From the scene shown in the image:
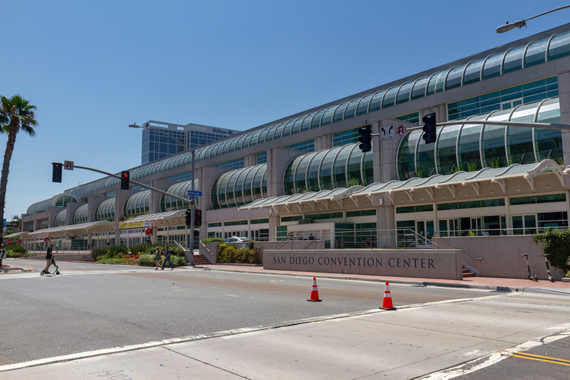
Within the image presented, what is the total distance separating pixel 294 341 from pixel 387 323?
255cm

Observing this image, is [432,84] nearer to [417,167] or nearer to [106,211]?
[417,167]

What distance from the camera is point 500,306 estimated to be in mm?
12070

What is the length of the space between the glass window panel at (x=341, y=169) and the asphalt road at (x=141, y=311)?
1994 cm

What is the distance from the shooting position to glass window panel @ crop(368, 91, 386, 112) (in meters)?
42.4

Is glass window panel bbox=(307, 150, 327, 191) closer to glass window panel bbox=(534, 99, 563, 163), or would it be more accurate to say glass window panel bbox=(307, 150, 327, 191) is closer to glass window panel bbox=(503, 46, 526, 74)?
glass window panel bbox=(503, 46, 526, 74)

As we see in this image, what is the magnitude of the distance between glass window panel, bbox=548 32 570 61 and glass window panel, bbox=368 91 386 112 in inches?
578

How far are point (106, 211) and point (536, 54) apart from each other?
67.1 meters

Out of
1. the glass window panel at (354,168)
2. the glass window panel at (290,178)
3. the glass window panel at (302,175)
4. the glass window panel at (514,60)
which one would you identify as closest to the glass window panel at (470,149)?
A: the glass window panel at (514,60)

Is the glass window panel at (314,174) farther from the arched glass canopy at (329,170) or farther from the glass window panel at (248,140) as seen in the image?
the glass window panel at (248,140)

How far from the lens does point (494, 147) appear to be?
91.5 ft

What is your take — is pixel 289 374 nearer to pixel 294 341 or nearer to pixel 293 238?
pixel 294 341

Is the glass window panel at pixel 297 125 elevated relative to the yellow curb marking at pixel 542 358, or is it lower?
elevated

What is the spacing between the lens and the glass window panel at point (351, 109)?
44225 millimetres

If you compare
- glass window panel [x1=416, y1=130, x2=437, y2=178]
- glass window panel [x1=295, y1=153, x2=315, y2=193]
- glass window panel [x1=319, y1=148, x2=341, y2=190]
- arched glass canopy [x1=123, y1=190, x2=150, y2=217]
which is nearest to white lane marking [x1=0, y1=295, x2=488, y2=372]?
glass window panel [x1=416, y1=130, x2=437, y2=178]
